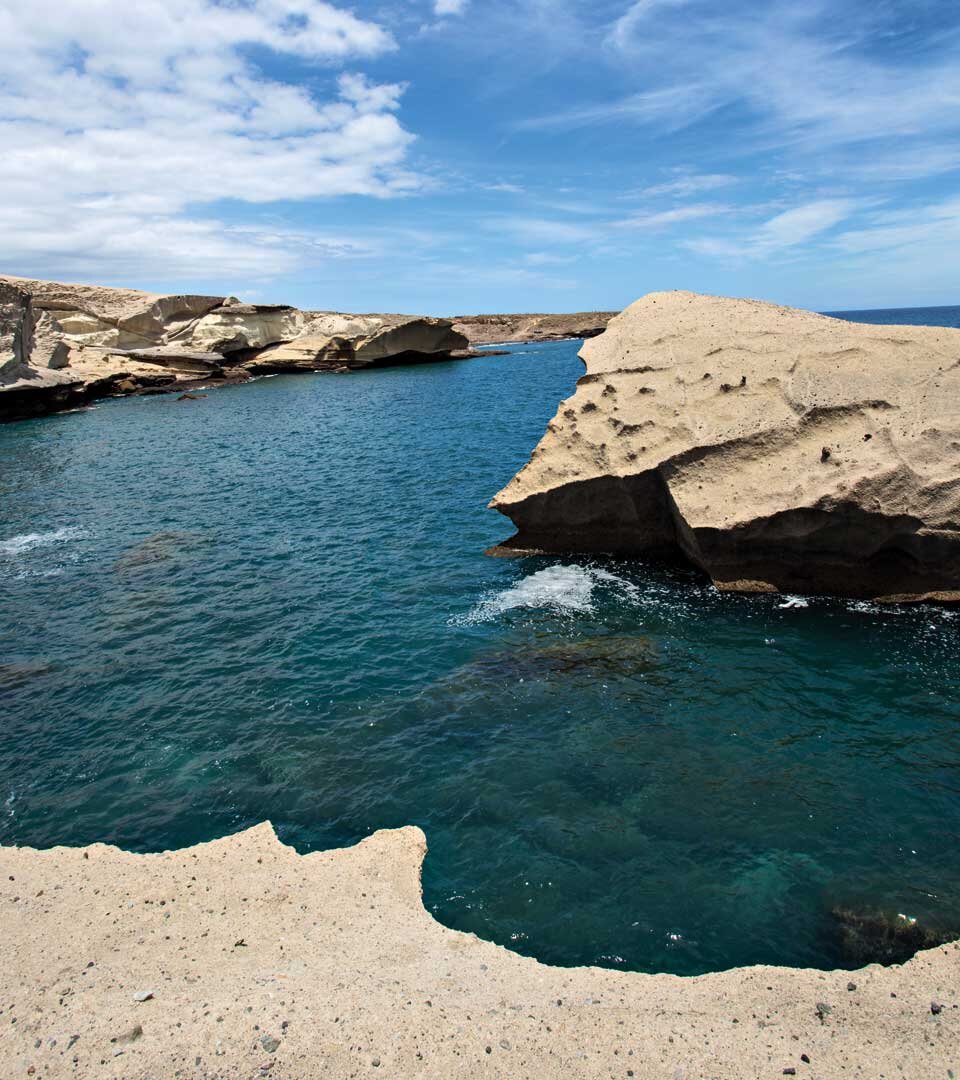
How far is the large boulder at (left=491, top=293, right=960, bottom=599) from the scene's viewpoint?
14453 mm

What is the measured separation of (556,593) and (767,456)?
5.56 metres

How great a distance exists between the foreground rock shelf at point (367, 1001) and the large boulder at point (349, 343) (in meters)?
84.8

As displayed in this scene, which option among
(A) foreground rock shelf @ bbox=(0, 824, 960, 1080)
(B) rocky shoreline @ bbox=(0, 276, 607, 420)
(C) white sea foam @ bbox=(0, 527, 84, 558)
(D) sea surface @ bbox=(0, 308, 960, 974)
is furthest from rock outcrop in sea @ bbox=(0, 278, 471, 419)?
(A) foreground rock shelf @ bbox=(0, 824, 960, 1080)

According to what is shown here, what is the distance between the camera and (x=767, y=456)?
15812 mm

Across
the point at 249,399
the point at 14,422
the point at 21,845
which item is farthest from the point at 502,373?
the point at 21,845

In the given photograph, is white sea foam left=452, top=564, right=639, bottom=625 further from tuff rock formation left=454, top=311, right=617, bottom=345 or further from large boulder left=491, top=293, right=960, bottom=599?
tuff rock formation left=454, top=311, right=617, bottom=345

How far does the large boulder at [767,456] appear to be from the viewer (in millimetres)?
14453

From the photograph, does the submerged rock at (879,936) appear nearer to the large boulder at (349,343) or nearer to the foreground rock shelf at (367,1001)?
the foreground rock shelf at (367,1001)

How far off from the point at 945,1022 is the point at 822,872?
7.95 feet

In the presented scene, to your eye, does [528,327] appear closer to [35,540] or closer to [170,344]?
[170,344]

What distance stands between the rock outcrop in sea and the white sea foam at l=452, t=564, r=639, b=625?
164ft

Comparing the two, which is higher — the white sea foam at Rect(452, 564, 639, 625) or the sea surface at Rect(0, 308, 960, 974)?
the white sea foam at Rect(452, 564, 639, 625)

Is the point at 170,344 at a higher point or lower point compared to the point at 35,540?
higher

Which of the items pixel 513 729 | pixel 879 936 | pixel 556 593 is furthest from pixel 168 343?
pixel 879 936
